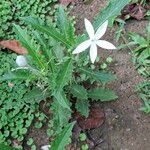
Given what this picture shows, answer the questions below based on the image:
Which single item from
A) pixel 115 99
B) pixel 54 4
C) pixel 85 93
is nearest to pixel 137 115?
pixel 115 99

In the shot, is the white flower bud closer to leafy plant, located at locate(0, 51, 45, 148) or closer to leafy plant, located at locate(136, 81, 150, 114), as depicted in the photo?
leafy plant, located at locate(0, 51, 45, 148)

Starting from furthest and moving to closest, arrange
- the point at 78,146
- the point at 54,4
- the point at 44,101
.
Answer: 1. the point at 54,4
2. the point at 44,101
3. the point at 78,146

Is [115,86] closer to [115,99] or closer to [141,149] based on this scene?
[115,99]

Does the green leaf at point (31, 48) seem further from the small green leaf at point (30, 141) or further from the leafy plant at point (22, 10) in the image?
the leafy plant at point (22, 10)

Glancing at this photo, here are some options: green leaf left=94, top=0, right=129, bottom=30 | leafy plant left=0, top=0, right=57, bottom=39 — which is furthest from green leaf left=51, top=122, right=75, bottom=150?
leafy plant left=0, top=0, right=57, bottom=39

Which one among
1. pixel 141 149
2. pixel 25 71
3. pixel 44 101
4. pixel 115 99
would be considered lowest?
pixel 141 149

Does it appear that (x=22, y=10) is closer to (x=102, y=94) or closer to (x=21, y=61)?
(x=21, y=61)

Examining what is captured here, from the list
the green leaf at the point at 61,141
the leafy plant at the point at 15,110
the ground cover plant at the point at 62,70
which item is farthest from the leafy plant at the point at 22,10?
the green leaf at the point at 61,141
